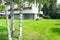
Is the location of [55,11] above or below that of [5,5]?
below

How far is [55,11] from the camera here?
8150 cm

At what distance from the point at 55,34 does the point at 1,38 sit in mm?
7218

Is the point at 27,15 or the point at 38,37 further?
the point at 27,15

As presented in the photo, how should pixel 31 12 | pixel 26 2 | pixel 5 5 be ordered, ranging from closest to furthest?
pixel 5 5
pixel 26 2
pixel 31 12

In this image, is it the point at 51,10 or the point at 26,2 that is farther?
the point at 51,10

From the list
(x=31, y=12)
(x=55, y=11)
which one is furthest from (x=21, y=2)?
(x=55, y=11)

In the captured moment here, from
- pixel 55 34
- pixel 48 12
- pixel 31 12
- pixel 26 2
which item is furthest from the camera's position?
pixel 48 12

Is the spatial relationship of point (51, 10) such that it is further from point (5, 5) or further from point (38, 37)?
point (5, 5)

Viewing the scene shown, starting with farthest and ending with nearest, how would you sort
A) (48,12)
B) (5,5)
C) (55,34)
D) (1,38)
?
(48,12) < (55,34) < (1,38) < (5,5)

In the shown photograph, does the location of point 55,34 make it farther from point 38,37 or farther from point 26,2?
point 26,2

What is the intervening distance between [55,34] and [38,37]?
354 cm

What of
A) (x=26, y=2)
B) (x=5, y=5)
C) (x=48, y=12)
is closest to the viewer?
(x=5, y=5)

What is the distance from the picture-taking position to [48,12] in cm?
8256

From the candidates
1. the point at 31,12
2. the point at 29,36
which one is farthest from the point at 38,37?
the point at 31,12
